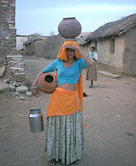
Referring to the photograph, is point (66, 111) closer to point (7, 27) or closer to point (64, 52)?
point (64, 52)

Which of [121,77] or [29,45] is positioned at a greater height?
[29,45]

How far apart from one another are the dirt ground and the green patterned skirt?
0.22m

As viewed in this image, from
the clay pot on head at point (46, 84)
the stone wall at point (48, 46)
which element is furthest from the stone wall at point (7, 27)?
the stone wall at point (48, 46)

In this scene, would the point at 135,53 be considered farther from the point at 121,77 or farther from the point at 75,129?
the point at 75,129

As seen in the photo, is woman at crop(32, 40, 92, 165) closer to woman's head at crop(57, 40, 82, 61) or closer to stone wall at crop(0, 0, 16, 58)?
woman's head at crop(57, 40, 82, 61)

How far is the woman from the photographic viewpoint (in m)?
2.34

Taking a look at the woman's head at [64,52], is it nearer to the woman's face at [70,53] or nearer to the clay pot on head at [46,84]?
the woman's face at [70,53]

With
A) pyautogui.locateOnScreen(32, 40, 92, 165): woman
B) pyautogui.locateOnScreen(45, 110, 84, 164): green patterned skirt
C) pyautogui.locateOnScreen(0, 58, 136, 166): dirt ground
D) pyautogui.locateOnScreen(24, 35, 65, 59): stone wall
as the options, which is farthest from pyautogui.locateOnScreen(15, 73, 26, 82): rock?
pyautogui.locateOnScreen(24, 35, 65, 59): stone wall

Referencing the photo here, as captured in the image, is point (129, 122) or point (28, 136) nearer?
point (28, 136)

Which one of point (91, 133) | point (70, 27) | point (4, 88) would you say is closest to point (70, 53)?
point (70, 27)

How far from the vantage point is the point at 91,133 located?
3.55 meters

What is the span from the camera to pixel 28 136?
Result: 338 cm

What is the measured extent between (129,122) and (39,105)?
2.27m

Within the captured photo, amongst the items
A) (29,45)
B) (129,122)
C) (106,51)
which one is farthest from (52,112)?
(29,45)
